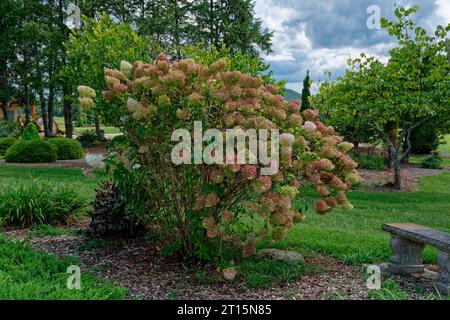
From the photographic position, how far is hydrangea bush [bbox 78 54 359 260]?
377 cm

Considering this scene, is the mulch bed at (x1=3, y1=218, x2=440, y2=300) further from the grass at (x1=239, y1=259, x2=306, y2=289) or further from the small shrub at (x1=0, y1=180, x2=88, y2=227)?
the small shrub at (x1=0, y1=180, x2=88, y2=227)

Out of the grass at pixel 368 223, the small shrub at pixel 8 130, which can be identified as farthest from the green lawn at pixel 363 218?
the small shrub at pixel 8 130

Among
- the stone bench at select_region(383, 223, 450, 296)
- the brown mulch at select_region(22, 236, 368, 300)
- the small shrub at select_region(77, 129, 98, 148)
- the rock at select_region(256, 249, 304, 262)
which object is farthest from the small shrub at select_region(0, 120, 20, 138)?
the stone bench at select_region(383, 223, 450, 296)

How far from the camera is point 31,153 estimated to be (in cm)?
1580

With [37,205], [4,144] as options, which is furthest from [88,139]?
[37,205]

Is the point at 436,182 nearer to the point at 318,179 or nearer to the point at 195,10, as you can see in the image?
the point at 318,179

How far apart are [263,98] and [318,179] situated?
887 millimetres

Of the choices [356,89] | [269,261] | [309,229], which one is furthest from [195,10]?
[269,261]

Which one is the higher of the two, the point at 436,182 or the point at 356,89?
the point at 356,89

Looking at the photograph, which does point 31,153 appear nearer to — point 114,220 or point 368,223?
point 114,220

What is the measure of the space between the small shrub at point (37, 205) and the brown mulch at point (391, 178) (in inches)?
293

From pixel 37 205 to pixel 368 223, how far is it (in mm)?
5326
